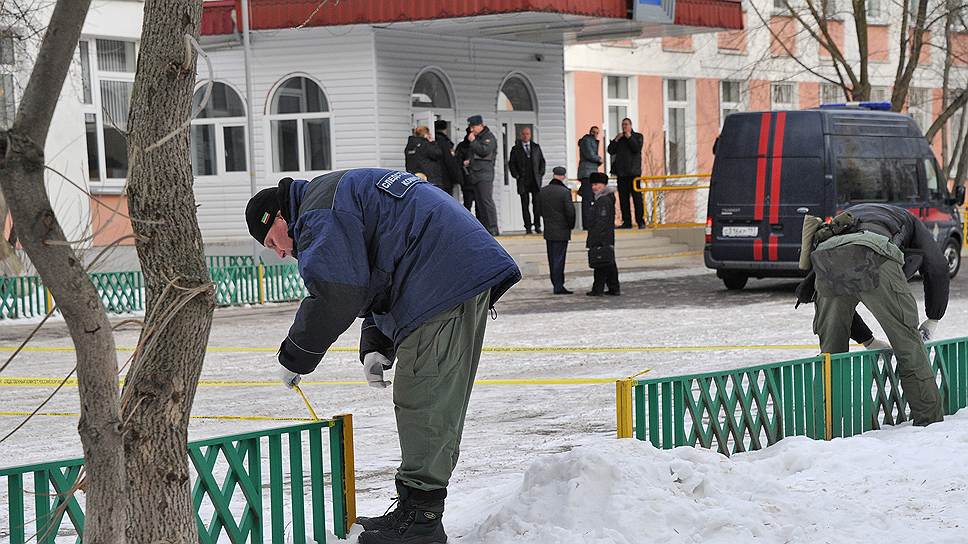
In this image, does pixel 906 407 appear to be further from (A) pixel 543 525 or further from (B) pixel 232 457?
(B) pixel 232 457

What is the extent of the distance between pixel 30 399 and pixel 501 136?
17.4 metres

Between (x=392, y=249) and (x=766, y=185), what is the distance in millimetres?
13323

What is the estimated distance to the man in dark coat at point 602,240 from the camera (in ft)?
60.6

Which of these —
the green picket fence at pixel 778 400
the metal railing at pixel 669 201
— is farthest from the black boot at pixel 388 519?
the metal railing at pixel 669 201

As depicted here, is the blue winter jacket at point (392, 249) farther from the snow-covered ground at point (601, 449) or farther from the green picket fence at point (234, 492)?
the snow-covered ground at point (601, 449)

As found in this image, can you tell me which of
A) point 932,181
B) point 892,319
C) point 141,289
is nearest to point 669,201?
point 932,181

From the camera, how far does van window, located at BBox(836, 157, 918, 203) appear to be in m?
17.8

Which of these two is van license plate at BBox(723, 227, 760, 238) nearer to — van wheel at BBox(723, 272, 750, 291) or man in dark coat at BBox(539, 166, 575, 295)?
van wheel at BBox(723, 272, 750, 291)

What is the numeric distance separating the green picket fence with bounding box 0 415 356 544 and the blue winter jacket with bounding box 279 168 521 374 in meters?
0.38

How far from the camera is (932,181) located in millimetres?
19484

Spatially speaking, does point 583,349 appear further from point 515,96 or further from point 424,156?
point 515,96

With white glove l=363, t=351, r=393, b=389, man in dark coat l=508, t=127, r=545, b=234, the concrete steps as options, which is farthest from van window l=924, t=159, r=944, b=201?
white glove l=363, t=351, r=393, b=389

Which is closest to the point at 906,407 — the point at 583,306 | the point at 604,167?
the point at 583,306

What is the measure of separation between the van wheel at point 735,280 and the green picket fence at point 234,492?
13.8 metres
